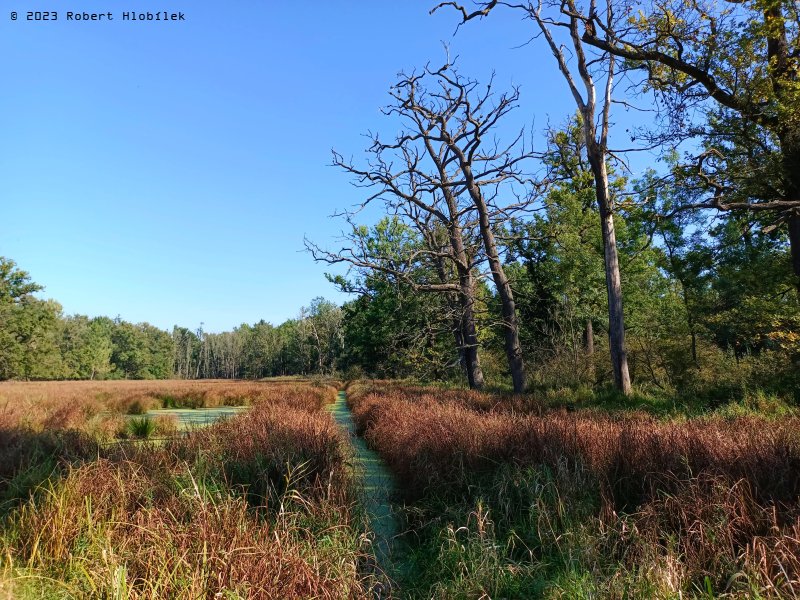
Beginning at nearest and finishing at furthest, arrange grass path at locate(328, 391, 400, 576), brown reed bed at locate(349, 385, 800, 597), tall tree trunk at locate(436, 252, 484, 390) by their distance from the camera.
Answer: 1. brown reed bed at locate(349, 385, 800, 597)
2. grass path at locate(328, 391, 400, 576)
3. tall tree trunk at locate(436, 252, 484, 390)

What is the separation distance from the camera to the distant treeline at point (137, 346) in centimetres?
4922

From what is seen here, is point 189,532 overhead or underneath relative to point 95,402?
overhead

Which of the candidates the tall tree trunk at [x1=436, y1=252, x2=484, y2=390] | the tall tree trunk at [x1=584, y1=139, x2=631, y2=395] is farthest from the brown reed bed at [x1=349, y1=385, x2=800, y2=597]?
the tall tree trunk at [x1=436, y1=252, x2=484, y2=390]

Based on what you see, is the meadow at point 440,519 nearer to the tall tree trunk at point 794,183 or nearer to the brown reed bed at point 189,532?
the brown reed bed at point 189,532

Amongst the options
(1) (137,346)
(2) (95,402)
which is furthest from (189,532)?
(1) (137,346)

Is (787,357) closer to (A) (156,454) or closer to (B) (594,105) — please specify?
(B) (594,105)

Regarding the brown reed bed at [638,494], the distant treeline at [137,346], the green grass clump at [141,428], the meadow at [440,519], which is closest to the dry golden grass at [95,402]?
the green grass clump at [141,428]

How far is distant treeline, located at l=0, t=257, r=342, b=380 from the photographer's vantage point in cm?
4922

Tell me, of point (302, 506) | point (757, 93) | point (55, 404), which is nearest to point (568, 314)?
point (757, 93)

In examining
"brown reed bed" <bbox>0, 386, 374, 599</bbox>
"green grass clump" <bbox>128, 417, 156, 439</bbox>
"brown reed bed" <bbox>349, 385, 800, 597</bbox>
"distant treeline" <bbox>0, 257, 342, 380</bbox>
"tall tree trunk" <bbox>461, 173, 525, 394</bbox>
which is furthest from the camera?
"distant treeline" <bbox>0, 257, 342, 380</bbox>

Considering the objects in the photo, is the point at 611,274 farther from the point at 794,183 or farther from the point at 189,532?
the point at 189,532

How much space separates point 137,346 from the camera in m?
91.2

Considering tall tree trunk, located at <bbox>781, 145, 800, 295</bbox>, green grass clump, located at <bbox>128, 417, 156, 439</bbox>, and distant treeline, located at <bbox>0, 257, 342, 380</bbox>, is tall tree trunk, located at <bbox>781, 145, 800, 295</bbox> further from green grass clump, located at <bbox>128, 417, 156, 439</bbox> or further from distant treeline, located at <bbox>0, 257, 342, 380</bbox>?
distant treeline, located at <bbox>0, 257, 342, 380</bbox>

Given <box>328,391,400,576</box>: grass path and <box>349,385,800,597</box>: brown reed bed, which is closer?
<box>349,385,800,597</box>: brown reed bed
